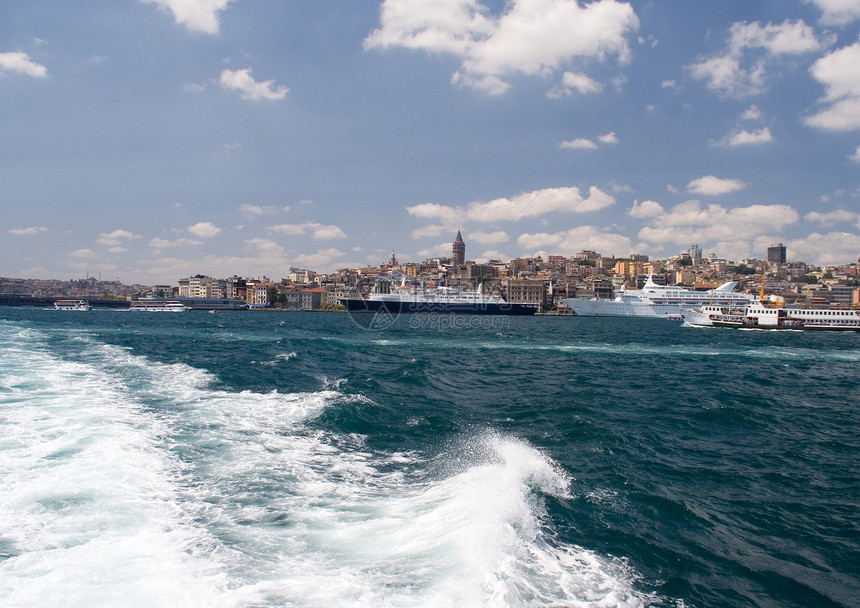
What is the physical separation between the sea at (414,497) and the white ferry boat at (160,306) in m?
87.9

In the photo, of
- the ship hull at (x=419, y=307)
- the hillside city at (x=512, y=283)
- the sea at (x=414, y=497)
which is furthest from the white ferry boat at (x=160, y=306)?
the sea at (x=414, y=497)

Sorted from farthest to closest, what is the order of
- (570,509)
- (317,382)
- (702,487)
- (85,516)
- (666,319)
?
(666,319)
(317,382)
(702,487)
(570,509)
(85,516)

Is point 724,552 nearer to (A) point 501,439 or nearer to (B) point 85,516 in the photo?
(A) point 501,439

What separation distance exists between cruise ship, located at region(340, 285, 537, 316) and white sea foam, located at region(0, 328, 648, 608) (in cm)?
6068

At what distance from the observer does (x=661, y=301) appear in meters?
74.1

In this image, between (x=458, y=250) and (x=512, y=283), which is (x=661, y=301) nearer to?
(x=512, y=283)

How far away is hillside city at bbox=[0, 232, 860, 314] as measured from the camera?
3841 inches

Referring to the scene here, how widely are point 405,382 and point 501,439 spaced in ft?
19.2

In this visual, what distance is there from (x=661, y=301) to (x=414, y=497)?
77.9 metres

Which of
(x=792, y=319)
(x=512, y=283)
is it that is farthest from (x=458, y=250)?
(x=792, y=319)

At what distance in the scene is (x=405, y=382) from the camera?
13.3m

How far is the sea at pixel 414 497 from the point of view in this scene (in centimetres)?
370

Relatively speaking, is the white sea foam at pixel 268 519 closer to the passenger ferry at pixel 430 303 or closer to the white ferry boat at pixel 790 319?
the white ferry boat at pixel 790 319

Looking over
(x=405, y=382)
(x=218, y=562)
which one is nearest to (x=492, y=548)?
(x=218, y=562)
